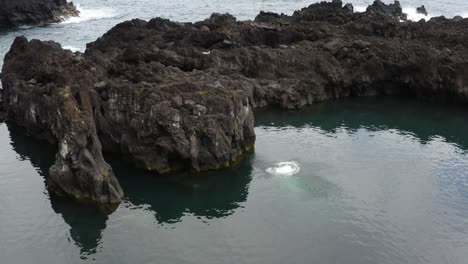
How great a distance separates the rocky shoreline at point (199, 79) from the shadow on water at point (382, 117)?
2.38 meters

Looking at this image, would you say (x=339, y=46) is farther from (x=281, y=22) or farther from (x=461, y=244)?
(x=461, y=244)

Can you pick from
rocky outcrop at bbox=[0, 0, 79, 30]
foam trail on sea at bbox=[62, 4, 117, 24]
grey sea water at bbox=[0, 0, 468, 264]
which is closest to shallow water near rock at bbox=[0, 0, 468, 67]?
foam trail on sea at bbox=[62, 4, 117, 24]

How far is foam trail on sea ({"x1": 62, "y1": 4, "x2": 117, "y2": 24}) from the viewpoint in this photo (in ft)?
463

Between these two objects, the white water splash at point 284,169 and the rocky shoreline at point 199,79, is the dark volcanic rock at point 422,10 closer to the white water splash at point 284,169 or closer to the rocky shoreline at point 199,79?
the rocky shoreline at point 199,79

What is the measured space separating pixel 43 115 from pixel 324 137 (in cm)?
3483

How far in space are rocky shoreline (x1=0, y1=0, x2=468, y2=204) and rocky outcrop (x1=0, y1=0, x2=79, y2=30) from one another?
2017 inches

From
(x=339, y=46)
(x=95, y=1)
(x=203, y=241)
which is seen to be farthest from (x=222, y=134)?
(x=95, y=1)

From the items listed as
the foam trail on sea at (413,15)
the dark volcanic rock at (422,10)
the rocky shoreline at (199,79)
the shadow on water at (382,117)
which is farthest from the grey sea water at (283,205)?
the dark volcanic rock at (422,10)

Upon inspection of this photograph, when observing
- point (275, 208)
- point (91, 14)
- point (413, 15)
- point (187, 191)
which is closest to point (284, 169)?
point (275, 208)

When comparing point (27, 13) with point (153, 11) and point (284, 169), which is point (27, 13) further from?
point (284, 169)

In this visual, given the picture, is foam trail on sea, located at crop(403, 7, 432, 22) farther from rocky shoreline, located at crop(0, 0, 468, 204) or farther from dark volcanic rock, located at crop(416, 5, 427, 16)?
rocky shoreline, located at crop(0, 0, 468, 204)

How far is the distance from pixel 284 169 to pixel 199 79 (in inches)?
652

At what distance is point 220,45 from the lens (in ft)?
278

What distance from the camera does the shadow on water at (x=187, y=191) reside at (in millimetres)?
50750
